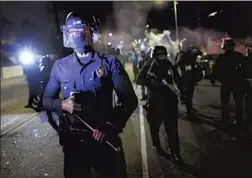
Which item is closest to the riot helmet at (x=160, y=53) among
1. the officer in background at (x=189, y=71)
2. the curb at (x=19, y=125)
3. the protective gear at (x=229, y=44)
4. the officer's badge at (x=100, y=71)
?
the protective gear at (x=229, y=44)

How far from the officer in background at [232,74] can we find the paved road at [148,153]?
2.11 feet

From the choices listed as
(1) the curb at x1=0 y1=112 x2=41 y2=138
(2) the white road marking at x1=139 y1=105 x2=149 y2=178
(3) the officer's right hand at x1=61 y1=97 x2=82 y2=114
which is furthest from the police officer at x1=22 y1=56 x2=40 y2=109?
(3) the officer's right hand at x1=61 y1=97 x2=82 y2=114

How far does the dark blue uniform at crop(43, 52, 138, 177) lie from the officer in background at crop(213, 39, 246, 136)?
4329mm

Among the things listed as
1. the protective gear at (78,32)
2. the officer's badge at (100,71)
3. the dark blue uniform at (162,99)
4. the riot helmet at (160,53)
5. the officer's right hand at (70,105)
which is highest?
the protective gear at (78,32)

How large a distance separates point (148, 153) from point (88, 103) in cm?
345

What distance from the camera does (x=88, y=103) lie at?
2764 mm

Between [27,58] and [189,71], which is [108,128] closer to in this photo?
[189,71]

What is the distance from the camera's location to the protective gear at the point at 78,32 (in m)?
2.84

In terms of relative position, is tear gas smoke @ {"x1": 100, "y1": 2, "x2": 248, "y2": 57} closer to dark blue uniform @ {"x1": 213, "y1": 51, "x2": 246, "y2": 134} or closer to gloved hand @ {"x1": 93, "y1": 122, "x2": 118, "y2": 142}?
dark blue uniform @ {"x1": 213, "y1": 51, "x2": 246, "y2": 134}

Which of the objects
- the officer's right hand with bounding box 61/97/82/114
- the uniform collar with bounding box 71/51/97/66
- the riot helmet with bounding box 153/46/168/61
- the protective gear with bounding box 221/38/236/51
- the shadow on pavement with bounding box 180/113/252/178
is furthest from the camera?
the protective gear with bounding box 221/38/236/51

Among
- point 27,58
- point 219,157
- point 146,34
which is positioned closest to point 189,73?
point 219,157

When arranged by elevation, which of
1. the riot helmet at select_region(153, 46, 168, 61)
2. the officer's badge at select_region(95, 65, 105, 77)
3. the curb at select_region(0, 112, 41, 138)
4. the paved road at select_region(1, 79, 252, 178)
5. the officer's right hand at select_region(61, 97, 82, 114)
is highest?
Answer: the riot helmet at select_region(153, 46, 168, 61)

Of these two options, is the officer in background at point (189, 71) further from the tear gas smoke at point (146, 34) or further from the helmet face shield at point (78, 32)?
the helmet face shield at point (78, 32)

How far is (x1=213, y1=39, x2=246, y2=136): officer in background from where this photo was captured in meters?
6.66
